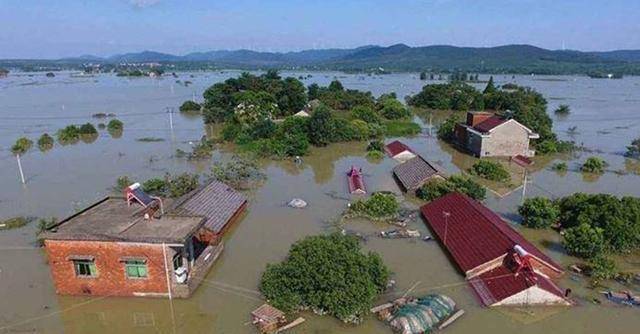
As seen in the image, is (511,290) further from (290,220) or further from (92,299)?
(92,299)

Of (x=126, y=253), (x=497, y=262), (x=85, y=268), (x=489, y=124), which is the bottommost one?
(x=497, y=262)

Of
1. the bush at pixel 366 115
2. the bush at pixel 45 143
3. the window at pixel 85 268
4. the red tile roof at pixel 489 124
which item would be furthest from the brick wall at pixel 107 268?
the bush at pixel 366 115

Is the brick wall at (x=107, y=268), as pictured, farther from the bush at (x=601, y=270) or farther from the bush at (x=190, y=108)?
the bush at (x=190, y=108)

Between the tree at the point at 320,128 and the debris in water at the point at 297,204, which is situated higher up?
the tree at the point at 320,128

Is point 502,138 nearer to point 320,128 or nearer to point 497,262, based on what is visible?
point 320,128

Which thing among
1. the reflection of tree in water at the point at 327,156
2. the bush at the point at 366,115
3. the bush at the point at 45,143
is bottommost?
the reflection of tree in water at the point at 327,156

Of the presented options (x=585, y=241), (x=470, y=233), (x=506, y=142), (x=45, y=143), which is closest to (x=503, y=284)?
(x=470, y=233)

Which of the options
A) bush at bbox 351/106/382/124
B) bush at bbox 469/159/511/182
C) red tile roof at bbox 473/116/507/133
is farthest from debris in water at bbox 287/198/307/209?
bush at bbox 351/106/382/124

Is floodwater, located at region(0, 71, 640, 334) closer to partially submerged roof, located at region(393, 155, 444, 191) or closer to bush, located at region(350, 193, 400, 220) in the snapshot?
bush, located at region(350, 193, 400, 220)
